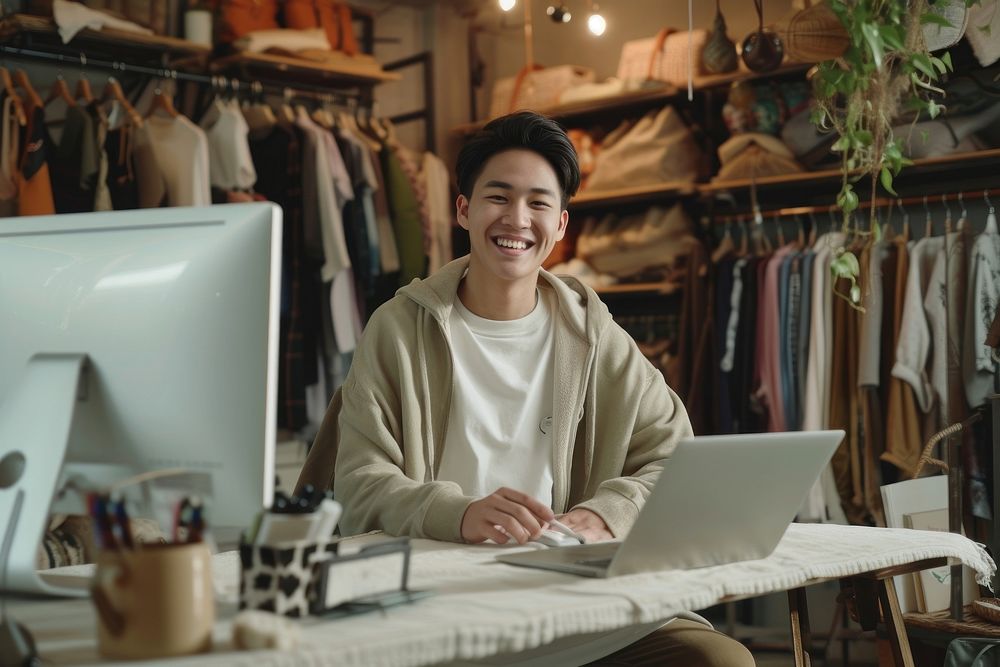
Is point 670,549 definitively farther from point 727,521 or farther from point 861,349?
point 861,349

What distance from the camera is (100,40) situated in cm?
411

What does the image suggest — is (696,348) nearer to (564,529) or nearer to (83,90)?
(83,90)

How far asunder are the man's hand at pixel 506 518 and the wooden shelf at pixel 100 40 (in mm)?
3055

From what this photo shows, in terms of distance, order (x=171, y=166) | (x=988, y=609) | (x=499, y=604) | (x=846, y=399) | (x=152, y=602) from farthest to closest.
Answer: (x=171, y=166)
(x=846, y=399)
(x=988, y=609)
(x=499, y=604)
(x=152, y=602)

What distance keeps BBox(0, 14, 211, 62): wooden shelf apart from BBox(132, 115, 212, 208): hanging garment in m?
0.34

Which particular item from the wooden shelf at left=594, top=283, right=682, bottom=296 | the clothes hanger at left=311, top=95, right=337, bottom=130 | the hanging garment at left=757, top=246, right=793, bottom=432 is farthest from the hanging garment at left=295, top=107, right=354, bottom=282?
the hanging garment at left=757, top=246, right=793, bottom=432

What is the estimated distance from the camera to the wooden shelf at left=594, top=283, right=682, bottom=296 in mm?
4488

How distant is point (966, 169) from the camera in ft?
13.1

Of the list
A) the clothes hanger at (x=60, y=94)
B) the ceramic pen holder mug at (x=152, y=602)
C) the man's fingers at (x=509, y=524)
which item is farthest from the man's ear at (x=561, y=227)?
the clothes hanger at (x=60, y=94)

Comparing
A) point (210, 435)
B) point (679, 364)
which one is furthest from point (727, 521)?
point (679, 364)

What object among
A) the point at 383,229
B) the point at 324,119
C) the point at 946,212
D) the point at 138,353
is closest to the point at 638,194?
the point at 383,229

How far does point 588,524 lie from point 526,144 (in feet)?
2.49

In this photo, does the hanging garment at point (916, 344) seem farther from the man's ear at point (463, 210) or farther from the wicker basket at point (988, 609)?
the man's ear at point (463, 210)

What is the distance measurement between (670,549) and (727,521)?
86mm
